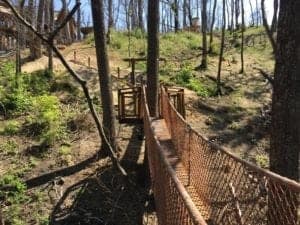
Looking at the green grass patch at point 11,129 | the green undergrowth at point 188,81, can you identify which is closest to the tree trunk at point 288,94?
the green grass patch at point 11,129

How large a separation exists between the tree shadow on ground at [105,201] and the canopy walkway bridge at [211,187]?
7.42 ft

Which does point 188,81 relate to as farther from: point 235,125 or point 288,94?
point 288,94

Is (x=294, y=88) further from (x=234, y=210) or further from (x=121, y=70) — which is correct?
(x=121, y=70)

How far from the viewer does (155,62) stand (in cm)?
1261

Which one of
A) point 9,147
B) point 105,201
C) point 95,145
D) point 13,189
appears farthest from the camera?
point 95,145

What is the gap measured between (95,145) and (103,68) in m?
2.16

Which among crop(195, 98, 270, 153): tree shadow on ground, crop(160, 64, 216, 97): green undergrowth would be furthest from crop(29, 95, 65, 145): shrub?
crop(160, 64, 216, 97): green undergrowth

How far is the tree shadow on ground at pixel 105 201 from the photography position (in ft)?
36.9

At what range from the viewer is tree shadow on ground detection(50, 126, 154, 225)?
11258 mm

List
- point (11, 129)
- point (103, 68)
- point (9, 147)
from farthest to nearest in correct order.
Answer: point (11, 129), point (9, 147), point (103, 68)

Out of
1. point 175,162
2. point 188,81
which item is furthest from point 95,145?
point 188,81

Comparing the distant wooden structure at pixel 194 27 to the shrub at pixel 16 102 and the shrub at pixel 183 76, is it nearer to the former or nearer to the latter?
the shrub at pixel 183 76

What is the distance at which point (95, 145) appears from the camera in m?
14.2

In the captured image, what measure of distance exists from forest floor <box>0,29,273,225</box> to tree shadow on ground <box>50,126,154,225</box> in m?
0.02
